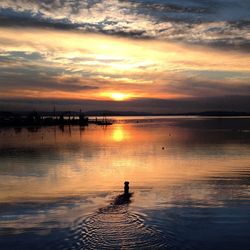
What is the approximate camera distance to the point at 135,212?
58.2ft

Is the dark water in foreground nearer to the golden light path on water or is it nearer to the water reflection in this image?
the golden light path on water

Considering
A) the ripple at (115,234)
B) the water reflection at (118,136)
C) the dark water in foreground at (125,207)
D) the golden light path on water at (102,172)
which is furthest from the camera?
the water reflection at (118,136)

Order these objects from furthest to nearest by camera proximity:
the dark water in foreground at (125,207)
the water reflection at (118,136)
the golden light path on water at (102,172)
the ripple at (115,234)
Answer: the water reflection at (118,136)
the golden light path on water at (102,172)
the dark water in foreground at (125,207)
the ripple at (115,234)

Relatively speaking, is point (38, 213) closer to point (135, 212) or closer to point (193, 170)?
A: point (135, 212)

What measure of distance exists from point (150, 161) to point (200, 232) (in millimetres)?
23143

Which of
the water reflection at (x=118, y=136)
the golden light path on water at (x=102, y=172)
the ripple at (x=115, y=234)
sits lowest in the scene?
the water reflection at (x=118, y=136)

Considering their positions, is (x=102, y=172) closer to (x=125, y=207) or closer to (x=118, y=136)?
(x=125, y=207)

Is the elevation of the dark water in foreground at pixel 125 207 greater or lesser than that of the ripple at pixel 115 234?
lesser

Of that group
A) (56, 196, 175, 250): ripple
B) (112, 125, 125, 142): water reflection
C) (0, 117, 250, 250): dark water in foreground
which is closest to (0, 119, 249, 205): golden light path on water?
(0, 117, 250, 250): dark water in foreground

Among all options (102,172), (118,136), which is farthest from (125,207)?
→ (118,136)

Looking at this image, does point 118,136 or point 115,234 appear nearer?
point 115,234

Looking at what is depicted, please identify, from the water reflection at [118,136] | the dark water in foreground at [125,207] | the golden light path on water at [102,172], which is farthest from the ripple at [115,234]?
the water reflection at [118,136]

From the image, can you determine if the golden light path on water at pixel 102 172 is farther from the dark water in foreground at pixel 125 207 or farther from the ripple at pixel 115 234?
the ripple at pixel 115 234

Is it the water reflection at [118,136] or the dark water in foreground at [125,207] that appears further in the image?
the water reflection at [118,136]
